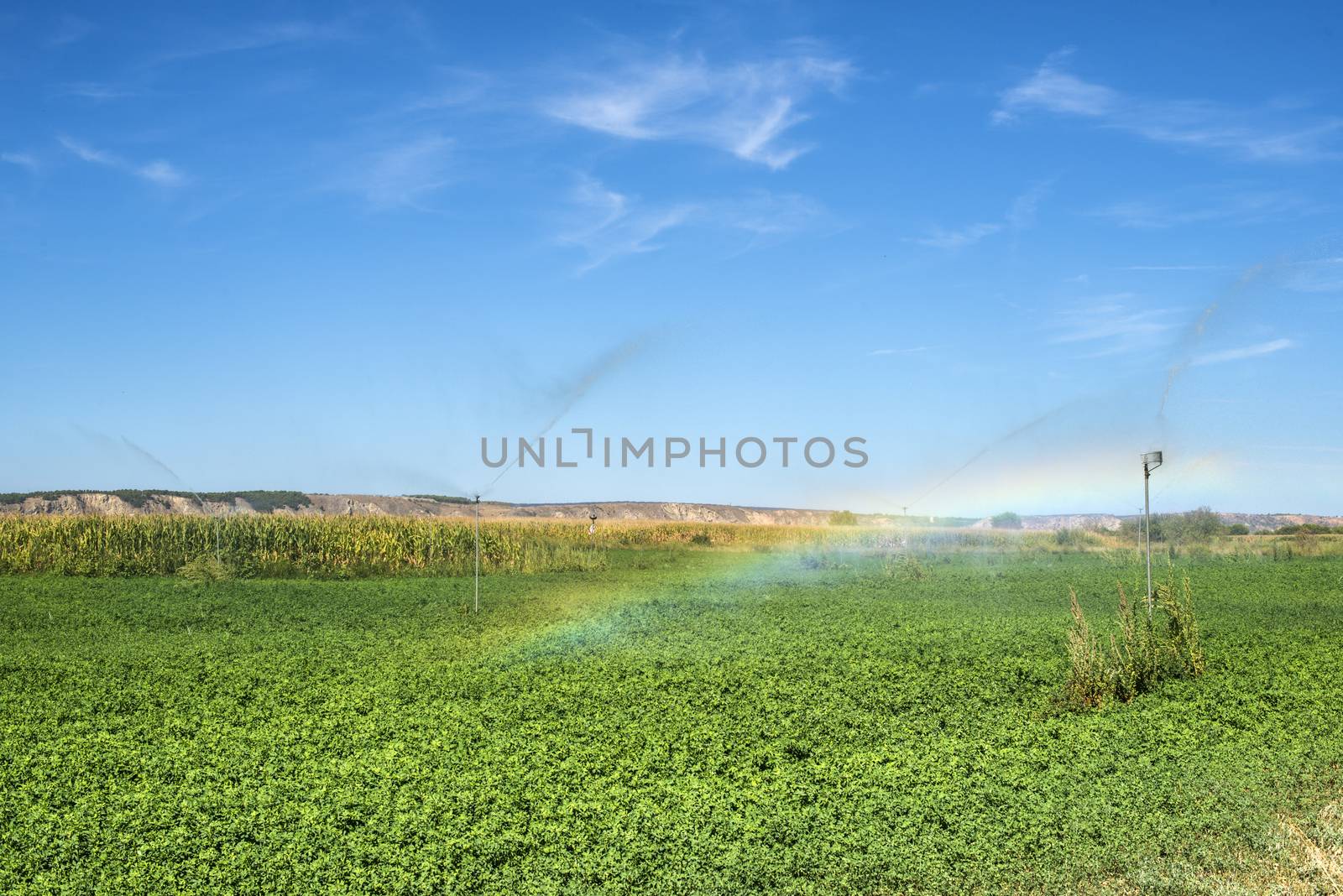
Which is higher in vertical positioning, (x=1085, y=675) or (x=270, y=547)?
(x=270, y=547)

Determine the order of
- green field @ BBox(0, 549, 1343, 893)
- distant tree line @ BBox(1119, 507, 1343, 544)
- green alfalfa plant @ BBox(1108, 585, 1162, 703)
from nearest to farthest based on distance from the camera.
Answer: green field @ BBox(0, 549, 1343, 893) < green alfalfa plant @ BBox(1108, 585, 1162, 703) < distant tree line @ BBox(1119, 507, 1343, 544)

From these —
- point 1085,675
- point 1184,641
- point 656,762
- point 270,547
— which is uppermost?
point 270,547

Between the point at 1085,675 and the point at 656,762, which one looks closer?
the point at 656,762

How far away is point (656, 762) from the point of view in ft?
20.9

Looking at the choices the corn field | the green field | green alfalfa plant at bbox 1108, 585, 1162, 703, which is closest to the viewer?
the green field

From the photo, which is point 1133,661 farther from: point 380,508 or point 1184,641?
point 380,508

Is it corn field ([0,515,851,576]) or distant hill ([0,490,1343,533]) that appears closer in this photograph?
corn field ([0,515,851,576])

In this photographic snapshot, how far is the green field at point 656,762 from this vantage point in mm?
4914

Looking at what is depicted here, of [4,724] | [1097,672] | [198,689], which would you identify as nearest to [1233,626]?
[1097,672]

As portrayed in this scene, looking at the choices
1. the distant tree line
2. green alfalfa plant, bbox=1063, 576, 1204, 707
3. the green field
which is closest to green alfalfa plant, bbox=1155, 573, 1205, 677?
green alfalfa plant, bbox=1063, 576, 1204, 707

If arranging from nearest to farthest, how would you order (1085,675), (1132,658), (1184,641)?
(1085,675)
(1132,658)
(1184,641)

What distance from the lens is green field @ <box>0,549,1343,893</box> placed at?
491 cm

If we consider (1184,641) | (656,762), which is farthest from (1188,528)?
(656,762)

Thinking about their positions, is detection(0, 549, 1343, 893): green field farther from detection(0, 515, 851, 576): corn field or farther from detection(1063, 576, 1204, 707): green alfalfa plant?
detection(0, 515, 851, 576): corn field
